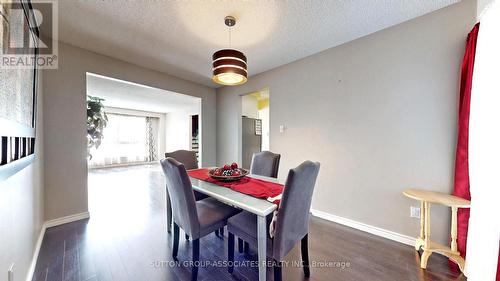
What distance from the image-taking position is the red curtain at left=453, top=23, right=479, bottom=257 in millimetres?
1542

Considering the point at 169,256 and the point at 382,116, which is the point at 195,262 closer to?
the point at 169,256

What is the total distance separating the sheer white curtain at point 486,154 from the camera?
1110mm

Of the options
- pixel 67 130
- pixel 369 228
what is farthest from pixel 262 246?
pixel 67 130

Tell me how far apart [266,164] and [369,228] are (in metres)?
1.53

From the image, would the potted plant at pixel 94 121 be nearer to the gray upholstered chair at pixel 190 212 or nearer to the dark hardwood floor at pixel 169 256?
the dark hardwood floor at pixel 169 256

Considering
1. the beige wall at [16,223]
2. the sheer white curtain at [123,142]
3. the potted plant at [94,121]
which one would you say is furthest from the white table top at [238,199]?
the sheer white curtain at [123,142]

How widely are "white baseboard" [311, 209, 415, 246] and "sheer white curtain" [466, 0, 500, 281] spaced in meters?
0.69

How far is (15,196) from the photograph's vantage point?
44.1 inches

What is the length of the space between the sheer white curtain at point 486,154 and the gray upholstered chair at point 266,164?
1610 mm

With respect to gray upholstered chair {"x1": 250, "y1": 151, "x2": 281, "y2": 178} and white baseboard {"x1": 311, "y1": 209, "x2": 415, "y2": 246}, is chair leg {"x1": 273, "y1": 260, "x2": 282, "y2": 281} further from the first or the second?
white baseboard {"x1": 311, "y1": 209, "x2": 415, "y2": 246}

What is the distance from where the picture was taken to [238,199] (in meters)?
1.30

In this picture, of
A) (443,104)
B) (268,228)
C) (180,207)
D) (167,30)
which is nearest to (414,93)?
(443,104)

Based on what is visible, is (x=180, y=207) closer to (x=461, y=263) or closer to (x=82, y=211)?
(x=82, y=211)

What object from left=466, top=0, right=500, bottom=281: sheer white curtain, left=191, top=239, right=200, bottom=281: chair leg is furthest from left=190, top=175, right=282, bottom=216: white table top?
left=466, top=0, right=500, bottom=281: sheer white curtain
